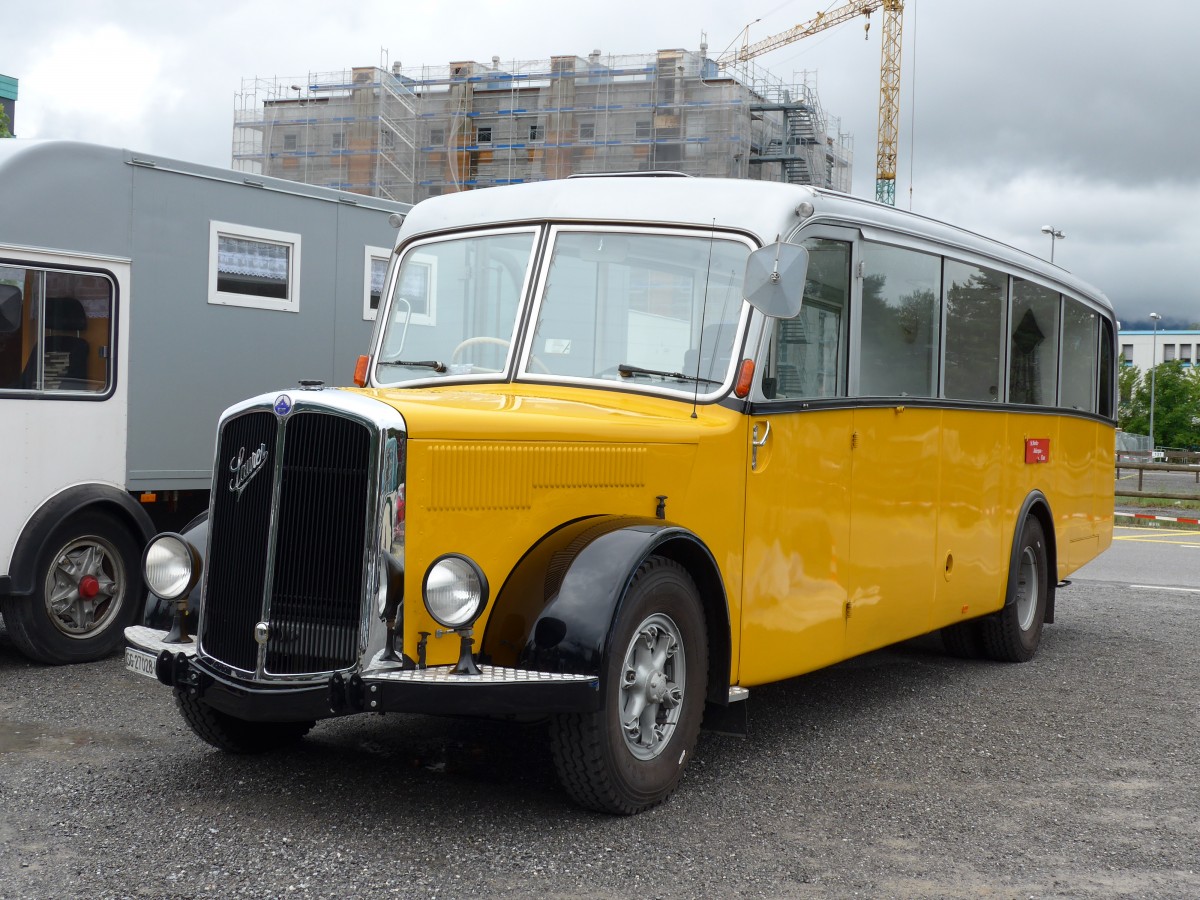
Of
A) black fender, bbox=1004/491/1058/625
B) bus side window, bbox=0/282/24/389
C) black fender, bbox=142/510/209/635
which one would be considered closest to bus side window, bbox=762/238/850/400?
black fender, bbox=142/510/209/635

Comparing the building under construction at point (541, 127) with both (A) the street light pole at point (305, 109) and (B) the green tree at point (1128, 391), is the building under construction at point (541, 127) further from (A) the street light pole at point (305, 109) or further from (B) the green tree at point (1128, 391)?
(B) the green tree at point (1128, 391)

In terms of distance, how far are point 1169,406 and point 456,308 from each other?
100 meters

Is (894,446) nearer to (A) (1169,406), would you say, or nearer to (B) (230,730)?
(B) (230,730)

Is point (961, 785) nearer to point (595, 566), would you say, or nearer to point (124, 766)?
point (595, 566)

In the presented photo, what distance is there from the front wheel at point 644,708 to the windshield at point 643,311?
1.04 metres

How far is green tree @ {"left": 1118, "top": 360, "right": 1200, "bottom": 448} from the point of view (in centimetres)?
9706

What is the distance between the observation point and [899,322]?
725 centimetres

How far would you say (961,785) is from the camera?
230 inches

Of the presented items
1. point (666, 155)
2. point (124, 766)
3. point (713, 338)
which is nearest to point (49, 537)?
point (124, 766)

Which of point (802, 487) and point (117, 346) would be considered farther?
point (117, 346)

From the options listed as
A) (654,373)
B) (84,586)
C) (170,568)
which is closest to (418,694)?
(170,568)

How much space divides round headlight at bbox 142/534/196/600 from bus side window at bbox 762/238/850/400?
2.48 m

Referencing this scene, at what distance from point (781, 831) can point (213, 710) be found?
238 centimetres

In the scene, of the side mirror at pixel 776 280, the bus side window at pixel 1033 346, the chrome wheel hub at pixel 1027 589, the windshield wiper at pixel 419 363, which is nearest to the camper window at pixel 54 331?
the windshield wiper at pixel 419 363
